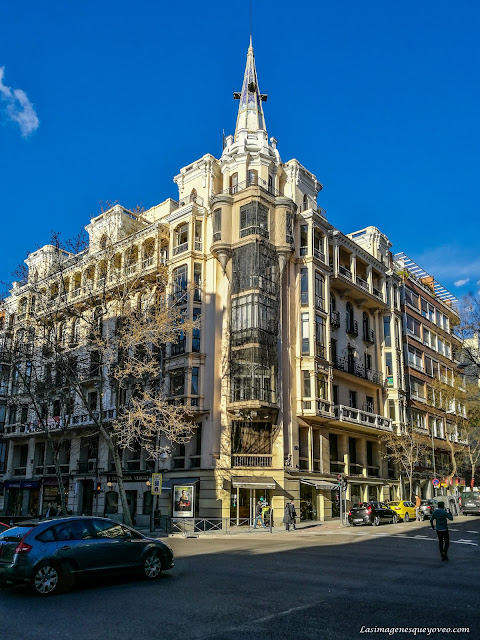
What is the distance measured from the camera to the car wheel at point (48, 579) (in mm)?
9820

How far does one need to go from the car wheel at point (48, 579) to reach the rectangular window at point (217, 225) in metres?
28.4

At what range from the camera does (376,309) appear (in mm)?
48438

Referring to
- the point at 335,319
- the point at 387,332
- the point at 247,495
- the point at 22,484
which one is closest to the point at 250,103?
the point at 335,319

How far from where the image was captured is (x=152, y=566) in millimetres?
Answer: 11523

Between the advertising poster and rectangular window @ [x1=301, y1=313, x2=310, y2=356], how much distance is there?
433 inches

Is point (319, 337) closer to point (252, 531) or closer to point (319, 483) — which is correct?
point (319, 483)

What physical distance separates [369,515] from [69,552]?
23.6 m

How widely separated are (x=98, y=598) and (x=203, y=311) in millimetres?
27509

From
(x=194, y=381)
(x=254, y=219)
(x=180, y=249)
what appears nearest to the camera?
(x=194, y=381)

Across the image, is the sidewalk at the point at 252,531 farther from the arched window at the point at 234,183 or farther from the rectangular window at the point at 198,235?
the arched window at the point at 234,183

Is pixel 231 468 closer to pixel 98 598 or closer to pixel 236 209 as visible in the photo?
pixel 236 209

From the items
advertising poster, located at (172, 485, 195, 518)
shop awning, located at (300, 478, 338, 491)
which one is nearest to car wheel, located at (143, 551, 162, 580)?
advertising poster, located at (172, 485, 195, 518)

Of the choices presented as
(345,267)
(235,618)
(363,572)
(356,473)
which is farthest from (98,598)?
(345,267)

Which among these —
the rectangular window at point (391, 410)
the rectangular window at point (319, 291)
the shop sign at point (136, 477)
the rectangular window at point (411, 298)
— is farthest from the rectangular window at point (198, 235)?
the rectangular window at point (411, 298)
